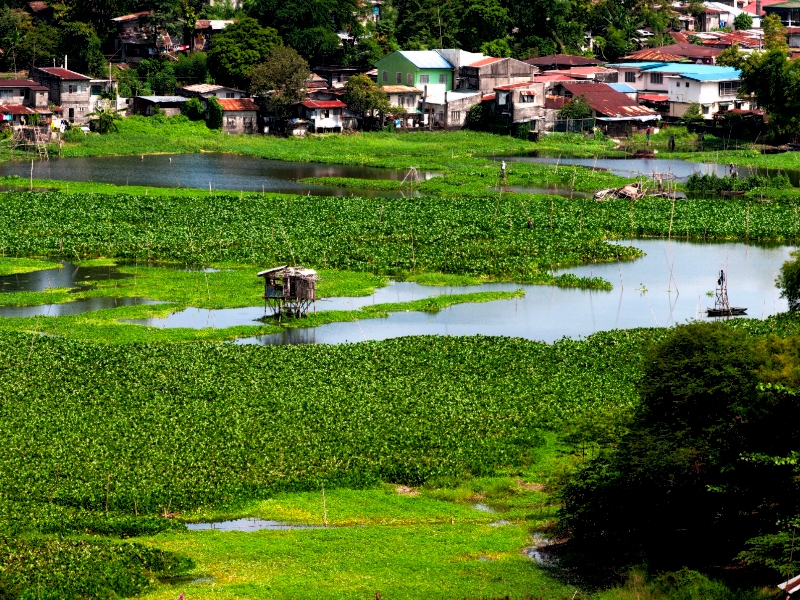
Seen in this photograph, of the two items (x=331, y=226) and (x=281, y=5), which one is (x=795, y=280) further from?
(x=281, y=5)

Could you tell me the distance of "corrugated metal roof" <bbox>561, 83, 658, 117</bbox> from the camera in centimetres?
7644

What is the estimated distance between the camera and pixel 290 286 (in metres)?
34.9

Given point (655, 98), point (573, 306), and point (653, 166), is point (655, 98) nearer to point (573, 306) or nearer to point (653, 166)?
point (653, 166)

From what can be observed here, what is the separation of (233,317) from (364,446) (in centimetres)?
1165

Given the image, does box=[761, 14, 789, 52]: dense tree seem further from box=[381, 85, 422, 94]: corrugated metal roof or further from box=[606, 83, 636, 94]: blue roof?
box=[381, 85, 422, 94]: corrugated metal roof

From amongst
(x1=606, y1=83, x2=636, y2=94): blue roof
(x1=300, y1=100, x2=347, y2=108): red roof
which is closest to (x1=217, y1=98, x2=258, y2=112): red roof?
(x1=300, y1=100, x2=347, y2=108): red roof

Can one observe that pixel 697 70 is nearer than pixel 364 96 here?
No

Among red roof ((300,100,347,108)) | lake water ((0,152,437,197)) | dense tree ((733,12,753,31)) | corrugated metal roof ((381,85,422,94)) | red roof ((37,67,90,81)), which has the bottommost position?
lake water ((0,152,437,197))

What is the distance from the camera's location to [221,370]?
97.5 feet

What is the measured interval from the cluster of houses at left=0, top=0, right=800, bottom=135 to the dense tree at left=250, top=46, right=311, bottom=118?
1054mm

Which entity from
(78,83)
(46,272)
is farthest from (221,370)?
(78,83)

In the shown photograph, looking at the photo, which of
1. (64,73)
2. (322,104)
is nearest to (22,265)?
(64,73)

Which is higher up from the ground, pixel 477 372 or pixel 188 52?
pixel 188 52

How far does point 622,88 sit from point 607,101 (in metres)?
5.20
